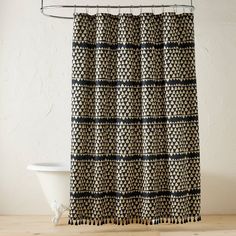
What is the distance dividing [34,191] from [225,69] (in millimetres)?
1337

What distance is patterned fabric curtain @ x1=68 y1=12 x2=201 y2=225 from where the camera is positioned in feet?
5.30

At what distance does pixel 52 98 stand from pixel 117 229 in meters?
0.86

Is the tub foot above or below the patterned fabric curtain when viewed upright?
below

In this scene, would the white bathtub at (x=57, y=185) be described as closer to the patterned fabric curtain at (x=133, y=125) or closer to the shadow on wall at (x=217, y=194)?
the patterned fabric curtain at (x=133, y=125)

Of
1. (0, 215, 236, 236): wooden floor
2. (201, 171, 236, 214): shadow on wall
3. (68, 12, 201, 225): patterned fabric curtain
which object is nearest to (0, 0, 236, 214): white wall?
(201, 171, 236, 214): shadow on wall

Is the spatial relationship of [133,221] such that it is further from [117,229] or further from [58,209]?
[58,209]

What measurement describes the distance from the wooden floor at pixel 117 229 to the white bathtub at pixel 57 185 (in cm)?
10

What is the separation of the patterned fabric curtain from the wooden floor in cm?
7

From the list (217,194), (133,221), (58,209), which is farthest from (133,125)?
(217,194)

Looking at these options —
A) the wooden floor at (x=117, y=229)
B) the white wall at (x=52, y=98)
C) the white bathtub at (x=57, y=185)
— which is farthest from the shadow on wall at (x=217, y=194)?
the white bathtub at (x=57, y=185)

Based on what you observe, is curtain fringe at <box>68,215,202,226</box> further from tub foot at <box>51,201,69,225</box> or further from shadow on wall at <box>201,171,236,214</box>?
shadow on wall at <box>201,171,236,214</box>

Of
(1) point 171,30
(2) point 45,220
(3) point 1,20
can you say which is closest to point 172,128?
(1) point 171,30

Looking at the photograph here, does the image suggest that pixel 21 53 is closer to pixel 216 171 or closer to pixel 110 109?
pixel 110 109

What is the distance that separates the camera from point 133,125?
5.40 ft
